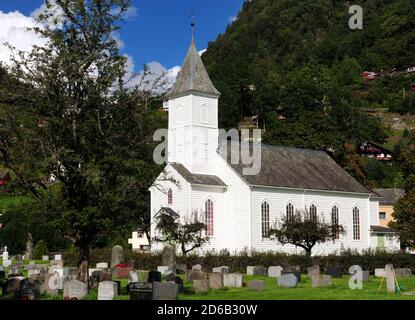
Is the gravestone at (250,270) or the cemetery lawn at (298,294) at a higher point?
the gravestone at (250,270)

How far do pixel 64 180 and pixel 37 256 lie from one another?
38258 mm

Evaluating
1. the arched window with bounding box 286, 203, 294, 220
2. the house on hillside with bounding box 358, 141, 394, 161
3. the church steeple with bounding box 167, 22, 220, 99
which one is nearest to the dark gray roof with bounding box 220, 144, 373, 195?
the arched window with bounding box 286, 203, 294, 220

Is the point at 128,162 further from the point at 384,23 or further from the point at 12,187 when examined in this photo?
the point at 384,23

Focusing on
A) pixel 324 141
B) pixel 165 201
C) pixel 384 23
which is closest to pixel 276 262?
pixel 165 201

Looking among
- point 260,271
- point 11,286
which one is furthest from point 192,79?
point 11,286

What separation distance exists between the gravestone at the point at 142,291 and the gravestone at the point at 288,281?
8.87 metres

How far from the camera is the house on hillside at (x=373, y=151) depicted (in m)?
113

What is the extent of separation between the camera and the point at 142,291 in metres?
24.5

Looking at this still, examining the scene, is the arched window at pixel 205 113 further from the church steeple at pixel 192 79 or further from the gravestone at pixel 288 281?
the gravestone at pixel 288 281

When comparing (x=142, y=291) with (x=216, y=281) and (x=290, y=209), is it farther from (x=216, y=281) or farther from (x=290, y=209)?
(x=290, y=209)

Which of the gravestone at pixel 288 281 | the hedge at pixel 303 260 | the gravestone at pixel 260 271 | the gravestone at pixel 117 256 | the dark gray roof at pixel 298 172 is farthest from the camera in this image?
the dark gray roof at pixel 298 172

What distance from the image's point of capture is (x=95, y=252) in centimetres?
5247

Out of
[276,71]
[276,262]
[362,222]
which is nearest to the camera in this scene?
[276,262]

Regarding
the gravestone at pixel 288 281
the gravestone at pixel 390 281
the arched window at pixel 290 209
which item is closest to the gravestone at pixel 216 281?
the gravestone at pixel 288 281
